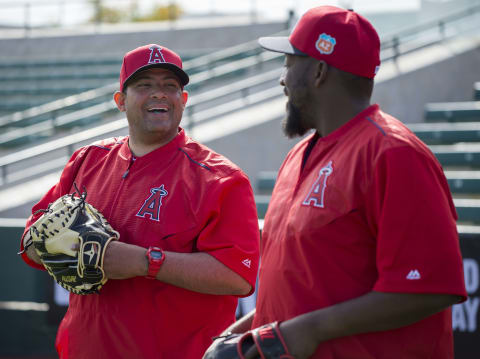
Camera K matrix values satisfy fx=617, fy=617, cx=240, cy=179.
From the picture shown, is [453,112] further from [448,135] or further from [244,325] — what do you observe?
[244,325]

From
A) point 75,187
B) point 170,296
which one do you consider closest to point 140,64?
point 75,187

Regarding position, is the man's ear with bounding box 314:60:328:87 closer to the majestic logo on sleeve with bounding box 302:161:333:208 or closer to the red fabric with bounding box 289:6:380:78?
the red fabric with bounding box 289:6:380:78

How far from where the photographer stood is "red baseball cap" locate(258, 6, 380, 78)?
5.98ft

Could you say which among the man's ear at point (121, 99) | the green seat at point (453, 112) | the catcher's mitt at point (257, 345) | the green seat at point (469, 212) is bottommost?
the green seat at point (469, 212)

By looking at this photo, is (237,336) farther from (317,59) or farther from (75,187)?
(75,187)

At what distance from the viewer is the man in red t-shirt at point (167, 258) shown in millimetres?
2408

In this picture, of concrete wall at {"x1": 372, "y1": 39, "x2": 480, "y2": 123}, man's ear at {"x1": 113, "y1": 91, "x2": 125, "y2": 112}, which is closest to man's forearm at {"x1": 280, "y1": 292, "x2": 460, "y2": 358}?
man's ear at {"x1": 113, "y1": 91, "x2": 125, "y2": 112}

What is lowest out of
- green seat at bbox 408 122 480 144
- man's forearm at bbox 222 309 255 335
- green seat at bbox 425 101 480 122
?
green seat at bbox 408 122 480 144

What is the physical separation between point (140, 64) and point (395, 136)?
55.0 inches

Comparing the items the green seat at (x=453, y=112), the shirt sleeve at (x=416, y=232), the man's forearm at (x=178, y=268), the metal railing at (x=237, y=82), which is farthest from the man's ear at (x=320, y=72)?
the green seat at (x=453, y=112)

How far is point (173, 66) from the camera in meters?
2.70

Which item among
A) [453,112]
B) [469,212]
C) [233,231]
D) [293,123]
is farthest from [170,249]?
[453,112]

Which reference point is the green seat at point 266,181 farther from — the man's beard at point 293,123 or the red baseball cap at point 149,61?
the man's beard at point 293,123

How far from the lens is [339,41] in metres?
1.83
